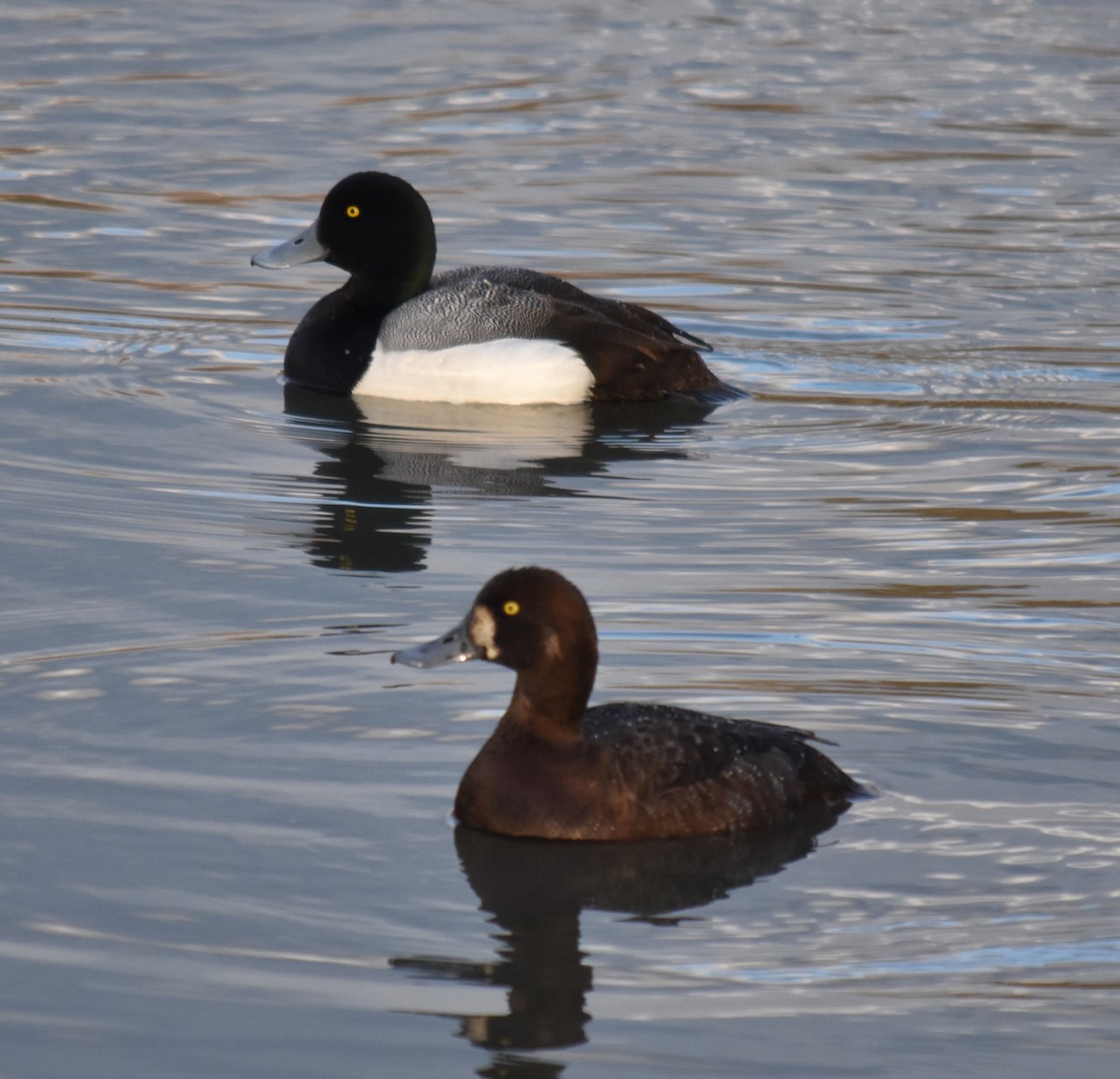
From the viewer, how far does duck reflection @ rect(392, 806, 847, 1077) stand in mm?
4809

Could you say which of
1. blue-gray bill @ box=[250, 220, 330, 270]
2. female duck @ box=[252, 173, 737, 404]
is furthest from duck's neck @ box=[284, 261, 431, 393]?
blue-gray bill @ box=[250, 220, 330, 270]

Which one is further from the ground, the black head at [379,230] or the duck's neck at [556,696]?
the black head at [379,230]

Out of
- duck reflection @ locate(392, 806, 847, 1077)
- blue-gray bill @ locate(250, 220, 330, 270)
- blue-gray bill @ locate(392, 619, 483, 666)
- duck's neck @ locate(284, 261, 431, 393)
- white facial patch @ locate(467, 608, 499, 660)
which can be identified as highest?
blue-gray bill @ locate(250, 220, 330, 270)

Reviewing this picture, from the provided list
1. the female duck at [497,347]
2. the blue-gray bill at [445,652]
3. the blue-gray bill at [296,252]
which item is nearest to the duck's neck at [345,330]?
the female duck at [497,347]

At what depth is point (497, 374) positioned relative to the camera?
11.0 m

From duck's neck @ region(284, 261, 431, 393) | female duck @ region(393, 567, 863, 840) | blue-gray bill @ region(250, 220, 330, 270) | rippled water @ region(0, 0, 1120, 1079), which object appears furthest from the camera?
blue-gray bill @ region(250, 220, 330, 270)

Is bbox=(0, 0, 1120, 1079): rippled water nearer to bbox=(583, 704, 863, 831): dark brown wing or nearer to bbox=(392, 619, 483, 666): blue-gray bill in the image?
bbox=(583, 704, 863, 831): dark brown wing

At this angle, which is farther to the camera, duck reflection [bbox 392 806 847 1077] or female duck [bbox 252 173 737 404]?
female duck [bbox 252 173 737 404]

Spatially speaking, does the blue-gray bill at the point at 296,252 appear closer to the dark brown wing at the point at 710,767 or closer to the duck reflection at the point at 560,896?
the dark brown wing at the point at 710,767

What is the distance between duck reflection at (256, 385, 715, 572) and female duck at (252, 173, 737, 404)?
8 centimetres

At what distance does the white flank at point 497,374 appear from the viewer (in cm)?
1097

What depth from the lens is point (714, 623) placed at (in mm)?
7301

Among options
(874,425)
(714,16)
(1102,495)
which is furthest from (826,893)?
(714,16)

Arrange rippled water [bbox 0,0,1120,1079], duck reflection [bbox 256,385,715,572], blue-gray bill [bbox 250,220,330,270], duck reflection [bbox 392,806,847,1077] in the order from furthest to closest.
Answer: blue-gray bill [bbox 250,220,330,270] < duck reflection [bbox 256,385,715,572] < rippled water [bbox 0,0,1120,1079] < duck reflection [bbox 392,806,847,1077]
